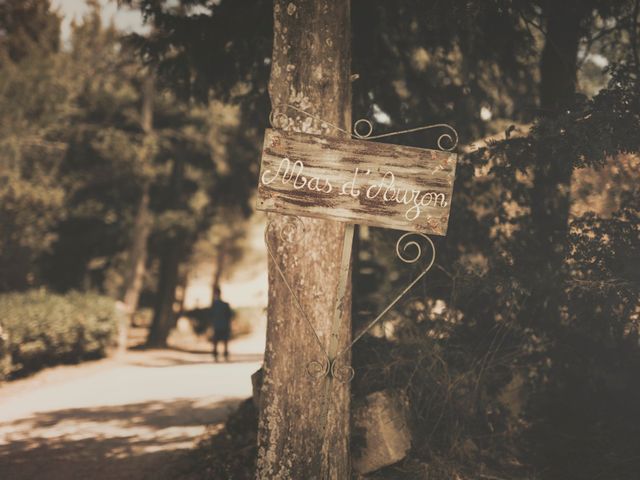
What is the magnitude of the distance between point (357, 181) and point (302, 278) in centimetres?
98

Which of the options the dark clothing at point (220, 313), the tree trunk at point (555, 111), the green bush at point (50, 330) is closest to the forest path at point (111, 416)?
the green bush at point (50, 330)

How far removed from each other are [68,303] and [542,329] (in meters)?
11.0

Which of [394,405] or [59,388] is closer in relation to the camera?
[394,405]

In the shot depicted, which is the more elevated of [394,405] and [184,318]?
[394,405]

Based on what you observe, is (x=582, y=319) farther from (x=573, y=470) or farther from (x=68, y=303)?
(x=68, y=303)

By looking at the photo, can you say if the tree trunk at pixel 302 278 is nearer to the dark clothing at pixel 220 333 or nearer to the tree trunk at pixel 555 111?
the tree trunk at pixel 555 111

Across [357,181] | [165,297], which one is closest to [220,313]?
[165,297]

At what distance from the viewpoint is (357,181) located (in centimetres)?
327

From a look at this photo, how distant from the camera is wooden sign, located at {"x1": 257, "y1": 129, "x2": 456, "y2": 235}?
3248 mm

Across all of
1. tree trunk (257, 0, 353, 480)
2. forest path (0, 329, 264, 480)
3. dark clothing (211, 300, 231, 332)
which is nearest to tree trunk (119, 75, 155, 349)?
forest path (0, 329, 264, 480)

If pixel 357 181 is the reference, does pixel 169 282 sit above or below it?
below

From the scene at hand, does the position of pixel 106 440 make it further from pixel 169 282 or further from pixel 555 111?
pixel 169 282

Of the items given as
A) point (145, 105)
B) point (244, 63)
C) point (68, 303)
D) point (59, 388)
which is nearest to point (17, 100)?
point (145, 105)

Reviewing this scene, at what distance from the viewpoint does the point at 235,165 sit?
16.8 meters
